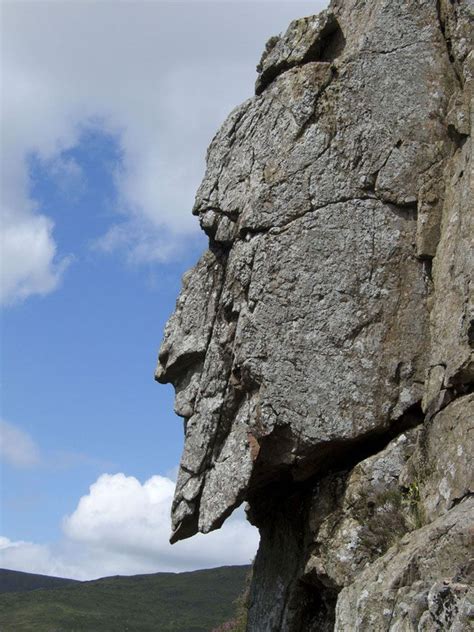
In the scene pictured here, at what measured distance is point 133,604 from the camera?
6131 cm

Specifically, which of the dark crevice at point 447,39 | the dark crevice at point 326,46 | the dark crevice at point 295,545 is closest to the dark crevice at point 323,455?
the dark crevice at point 295,545

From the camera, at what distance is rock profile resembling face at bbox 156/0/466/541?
15664mm

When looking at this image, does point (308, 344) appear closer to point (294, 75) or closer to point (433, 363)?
point (433, 363)

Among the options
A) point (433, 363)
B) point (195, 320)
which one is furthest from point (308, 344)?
point (195, 320)

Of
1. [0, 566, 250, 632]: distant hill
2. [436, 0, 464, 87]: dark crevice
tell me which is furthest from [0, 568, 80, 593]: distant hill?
[436, 0, 464, 87]: dark crevice

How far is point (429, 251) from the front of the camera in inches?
626

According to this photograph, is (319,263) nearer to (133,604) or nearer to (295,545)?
(295,545)

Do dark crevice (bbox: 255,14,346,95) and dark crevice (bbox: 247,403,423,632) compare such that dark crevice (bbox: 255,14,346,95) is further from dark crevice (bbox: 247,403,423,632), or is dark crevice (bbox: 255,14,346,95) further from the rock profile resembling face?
dark crevice (bbox: 247,403,423,632)

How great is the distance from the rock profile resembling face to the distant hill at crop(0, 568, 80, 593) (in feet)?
265

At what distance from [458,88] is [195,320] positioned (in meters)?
7.52

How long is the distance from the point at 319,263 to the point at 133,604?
5092 centimetres

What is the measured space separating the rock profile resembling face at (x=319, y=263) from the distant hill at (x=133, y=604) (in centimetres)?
3302

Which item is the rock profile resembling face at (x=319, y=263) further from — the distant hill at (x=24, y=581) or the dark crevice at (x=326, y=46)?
the distant hill at (x=24, y=581)

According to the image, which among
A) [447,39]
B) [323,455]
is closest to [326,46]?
[447,39]
